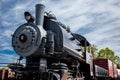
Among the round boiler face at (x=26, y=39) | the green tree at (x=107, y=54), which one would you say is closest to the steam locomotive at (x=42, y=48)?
the round boiler face at (x=26, y=39)

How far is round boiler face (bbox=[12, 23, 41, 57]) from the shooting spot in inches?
388

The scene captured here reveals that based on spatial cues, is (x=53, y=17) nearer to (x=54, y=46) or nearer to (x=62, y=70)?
(x=54, y=46)

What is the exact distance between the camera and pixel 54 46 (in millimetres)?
10531

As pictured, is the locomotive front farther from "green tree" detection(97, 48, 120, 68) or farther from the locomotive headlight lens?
"green tree" detection(97, 48, 120, 68)

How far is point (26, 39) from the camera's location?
10.1 metres

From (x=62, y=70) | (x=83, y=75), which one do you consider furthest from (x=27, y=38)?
(x=83, y=75)

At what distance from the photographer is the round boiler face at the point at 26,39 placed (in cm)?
985

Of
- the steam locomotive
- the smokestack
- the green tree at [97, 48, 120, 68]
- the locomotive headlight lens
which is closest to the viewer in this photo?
the steam locomotive

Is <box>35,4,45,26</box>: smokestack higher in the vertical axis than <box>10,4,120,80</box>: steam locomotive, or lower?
higher

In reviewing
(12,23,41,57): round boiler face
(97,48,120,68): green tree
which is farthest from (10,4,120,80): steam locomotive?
(97,48,120,68): green tree

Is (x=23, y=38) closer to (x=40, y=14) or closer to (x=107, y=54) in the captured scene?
(x=40, y=14)

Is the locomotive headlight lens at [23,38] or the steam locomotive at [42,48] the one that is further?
the locomotive headlight lens at [23,38]

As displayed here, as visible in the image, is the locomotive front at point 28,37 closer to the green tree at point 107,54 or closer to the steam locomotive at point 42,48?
the steam locomotive at point 42,48

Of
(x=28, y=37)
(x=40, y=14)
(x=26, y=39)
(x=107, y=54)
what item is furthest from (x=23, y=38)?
(x=107, y=54)
